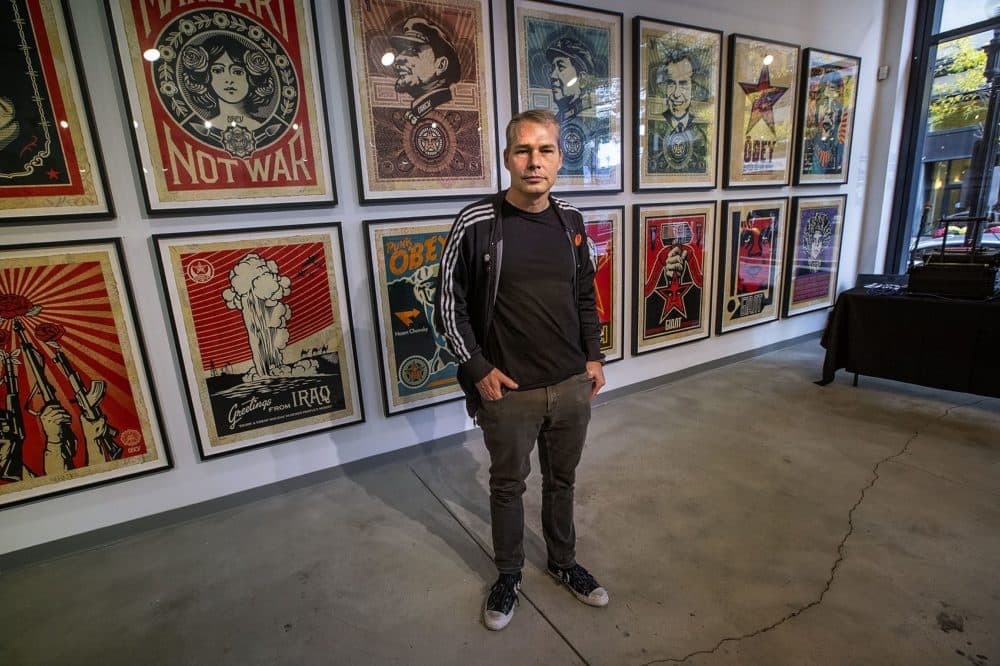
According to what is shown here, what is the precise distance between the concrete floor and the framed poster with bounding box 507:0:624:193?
1.71 meters

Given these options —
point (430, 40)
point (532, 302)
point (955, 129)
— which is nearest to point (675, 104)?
point (430, 40)

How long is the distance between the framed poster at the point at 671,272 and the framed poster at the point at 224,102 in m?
2.11

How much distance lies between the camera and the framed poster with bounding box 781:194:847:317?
13.3ft

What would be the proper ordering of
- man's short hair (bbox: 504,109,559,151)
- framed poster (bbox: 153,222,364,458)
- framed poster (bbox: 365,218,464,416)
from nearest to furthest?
1. man's short hair (bbox: 504,109,559,151)
2. framed poster (bbox: 153,222,364,458)
3. framed poster (bbox: 365,218,464,416)

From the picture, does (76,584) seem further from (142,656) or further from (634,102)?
(634,102)

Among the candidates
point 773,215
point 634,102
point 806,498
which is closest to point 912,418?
point 806,498

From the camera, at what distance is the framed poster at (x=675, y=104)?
3043 mm

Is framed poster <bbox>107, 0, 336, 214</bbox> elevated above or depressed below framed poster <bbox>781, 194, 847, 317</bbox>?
above

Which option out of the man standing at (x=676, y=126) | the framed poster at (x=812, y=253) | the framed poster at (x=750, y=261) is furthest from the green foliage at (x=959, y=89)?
the man standing at (x=676, y=126)

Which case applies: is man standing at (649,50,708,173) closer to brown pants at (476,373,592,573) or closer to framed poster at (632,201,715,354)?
framed poster at (632,201,715,354)

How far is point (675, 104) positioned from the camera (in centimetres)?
320

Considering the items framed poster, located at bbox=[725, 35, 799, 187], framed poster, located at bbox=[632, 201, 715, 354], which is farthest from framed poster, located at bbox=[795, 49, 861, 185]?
framed poster, located at bbox=[632, 201, 715, 354]

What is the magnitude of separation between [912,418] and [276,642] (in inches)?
142

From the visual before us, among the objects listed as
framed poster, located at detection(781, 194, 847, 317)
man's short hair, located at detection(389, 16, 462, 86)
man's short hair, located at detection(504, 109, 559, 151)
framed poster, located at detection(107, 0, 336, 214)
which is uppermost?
man's short hair, located at detection(389, 16, 462, 86)
